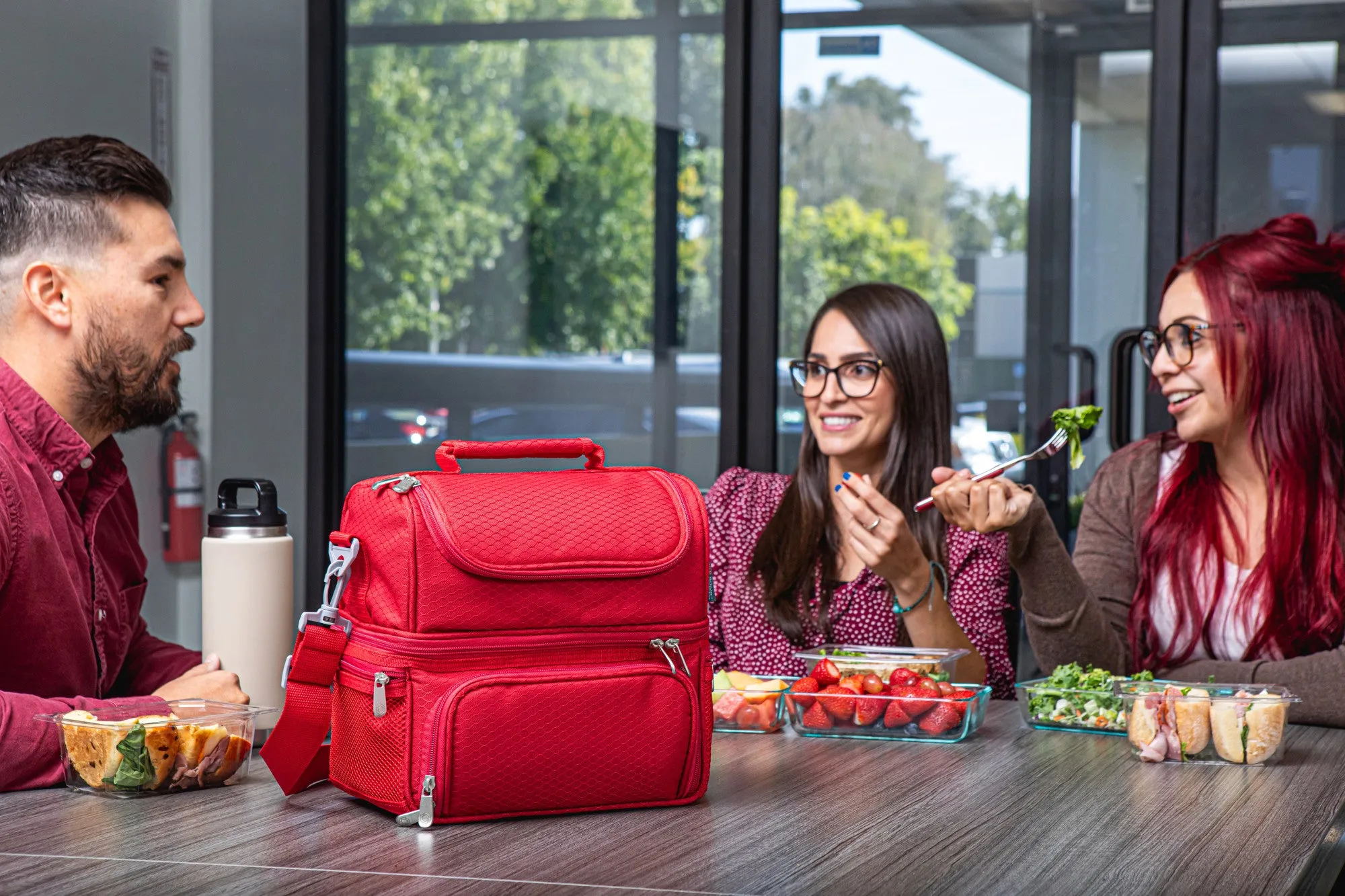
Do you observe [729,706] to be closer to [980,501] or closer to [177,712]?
[980,501]

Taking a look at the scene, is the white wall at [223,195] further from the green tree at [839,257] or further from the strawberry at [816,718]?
the strawberry at [816,718]

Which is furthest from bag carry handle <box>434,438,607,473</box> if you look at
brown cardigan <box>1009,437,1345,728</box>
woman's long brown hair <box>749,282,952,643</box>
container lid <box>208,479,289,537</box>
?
woman's long brown hair <box>749,282,952,643</box>

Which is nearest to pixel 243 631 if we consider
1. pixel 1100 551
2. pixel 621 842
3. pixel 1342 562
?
pixel 621 842

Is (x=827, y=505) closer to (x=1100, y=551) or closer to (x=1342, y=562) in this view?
(x=1100, y=551)

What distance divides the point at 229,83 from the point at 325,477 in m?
0.91

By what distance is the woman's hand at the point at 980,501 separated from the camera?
177 centimetres

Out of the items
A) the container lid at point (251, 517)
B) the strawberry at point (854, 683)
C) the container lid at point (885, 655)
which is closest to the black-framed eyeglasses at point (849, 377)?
the container lid at point (885, 655)

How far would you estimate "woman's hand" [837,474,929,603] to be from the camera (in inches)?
73.4

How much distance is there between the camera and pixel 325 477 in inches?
135

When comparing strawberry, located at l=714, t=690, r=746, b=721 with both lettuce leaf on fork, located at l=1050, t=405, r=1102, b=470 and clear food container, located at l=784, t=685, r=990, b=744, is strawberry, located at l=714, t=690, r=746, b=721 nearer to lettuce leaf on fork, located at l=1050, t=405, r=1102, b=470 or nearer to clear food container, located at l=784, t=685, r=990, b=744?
clear food container, located at l=784, t=685, r=990, b=744

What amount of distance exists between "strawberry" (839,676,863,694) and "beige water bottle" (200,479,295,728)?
58 cm

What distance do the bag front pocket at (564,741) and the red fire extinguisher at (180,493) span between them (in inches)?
83.9

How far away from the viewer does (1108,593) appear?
2.15 metres

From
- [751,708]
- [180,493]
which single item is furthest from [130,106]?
[751,708]
